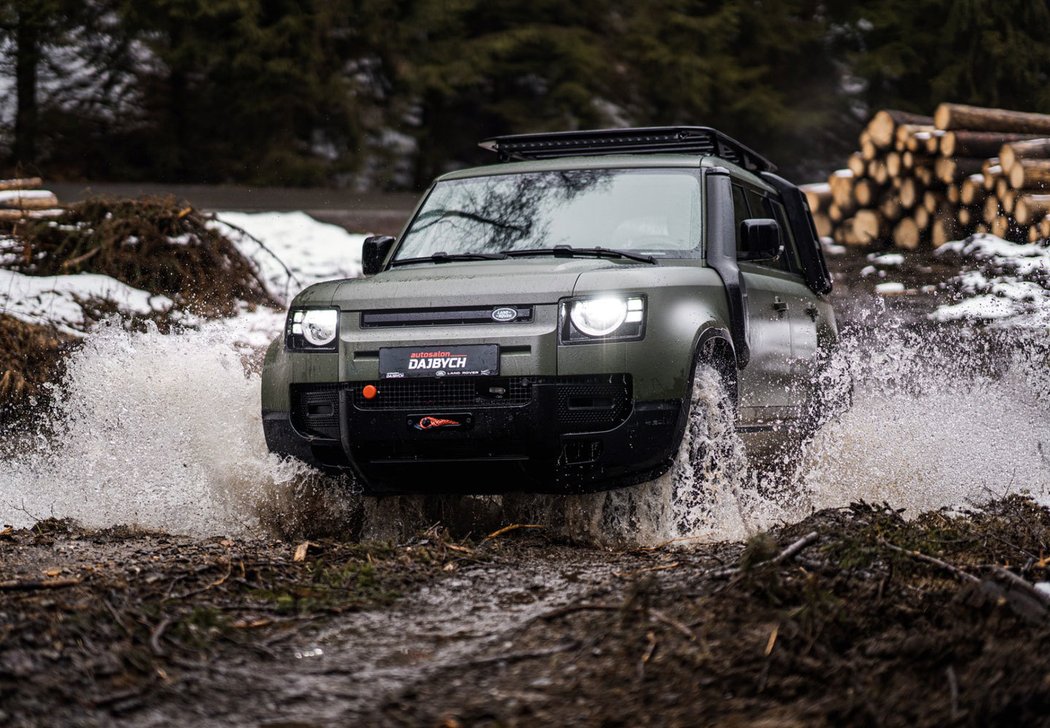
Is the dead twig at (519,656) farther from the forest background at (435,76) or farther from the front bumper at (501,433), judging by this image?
the forest background at (435,76)

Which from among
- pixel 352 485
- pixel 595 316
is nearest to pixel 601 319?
pixel 595 316

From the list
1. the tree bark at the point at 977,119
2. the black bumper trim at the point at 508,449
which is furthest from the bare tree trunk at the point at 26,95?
the black bumper trim at the point at 508,449

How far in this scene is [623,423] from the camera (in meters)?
5.58

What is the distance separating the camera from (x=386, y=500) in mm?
6566

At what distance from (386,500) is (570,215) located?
5.70 ft

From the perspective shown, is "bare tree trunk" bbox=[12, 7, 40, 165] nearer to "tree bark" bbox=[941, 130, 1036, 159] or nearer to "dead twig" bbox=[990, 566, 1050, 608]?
"tree bark" bbox=[941, 130, 1036, 159]

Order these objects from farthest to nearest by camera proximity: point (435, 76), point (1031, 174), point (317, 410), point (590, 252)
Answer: point (435, 76) < point (1031, 174) < point (590, 252) < point (317, 410)

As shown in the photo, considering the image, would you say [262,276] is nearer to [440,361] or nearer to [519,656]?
[440,361]

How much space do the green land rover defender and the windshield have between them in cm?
1

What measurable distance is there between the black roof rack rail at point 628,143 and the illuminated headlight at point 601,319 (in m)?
2.02

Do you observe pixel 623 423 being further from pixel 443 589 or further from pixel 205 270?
pixel 205 270

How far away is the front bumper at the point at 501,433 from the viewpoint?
5.59 meters

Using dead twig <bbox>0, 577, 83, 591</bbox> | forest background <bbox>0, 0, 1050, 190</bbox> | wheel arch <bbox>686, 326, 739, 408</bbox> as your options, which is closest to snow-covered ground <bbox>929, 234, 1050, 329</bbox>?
wheel arch <bbox>686, 326, 739, 408</bbox>

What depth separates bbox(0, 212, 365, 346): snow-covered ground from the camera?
35.5 feet
